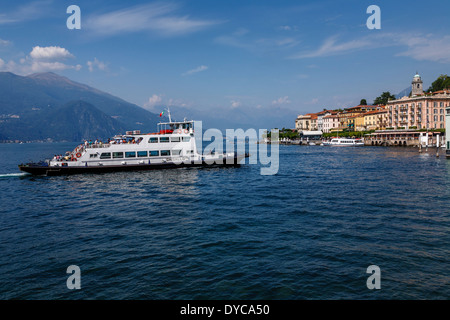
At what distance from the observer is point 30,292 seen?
13.1 meters

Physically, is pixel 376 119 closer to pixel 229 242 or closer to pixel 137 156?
pixel 137 156

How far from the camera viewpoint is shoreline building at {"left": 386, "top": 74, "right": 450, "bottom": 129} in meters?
130

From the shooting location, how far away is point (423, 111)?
131 meters

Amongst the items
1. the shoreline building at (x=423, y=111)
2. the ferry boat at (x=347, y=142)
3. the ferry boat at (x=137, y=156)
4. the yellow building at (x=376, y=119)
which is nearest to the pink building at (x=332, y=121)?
the yellow building at (x=376, y=119)

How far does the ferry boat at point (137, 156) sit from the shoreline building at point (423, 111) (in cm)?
11261

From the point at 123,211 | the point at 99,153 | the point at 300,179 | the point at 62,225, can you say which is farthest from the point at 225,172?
the point at 62,225

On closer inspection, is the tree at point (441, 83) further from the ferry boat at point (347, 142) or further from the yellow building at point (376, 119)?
the ferry boat at point (347, 142)

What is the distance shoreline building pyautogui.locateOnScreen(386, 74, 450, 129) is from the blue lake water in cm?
11454

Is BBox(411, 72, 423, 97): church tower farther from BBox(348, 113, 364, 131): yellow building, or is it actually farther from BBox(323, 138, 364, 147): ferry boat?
BBox(323, 138, 364, 147): ferry boat

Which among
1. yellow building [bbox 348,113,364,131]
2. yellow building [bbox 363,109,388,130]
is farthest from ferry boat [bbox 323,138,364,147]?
yellow building [bbox 348,113,364,131]

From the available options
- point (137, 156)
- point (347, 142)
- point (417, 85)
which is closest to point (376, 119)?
point (417, 85)

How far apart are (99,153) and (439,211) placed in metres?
47.5
